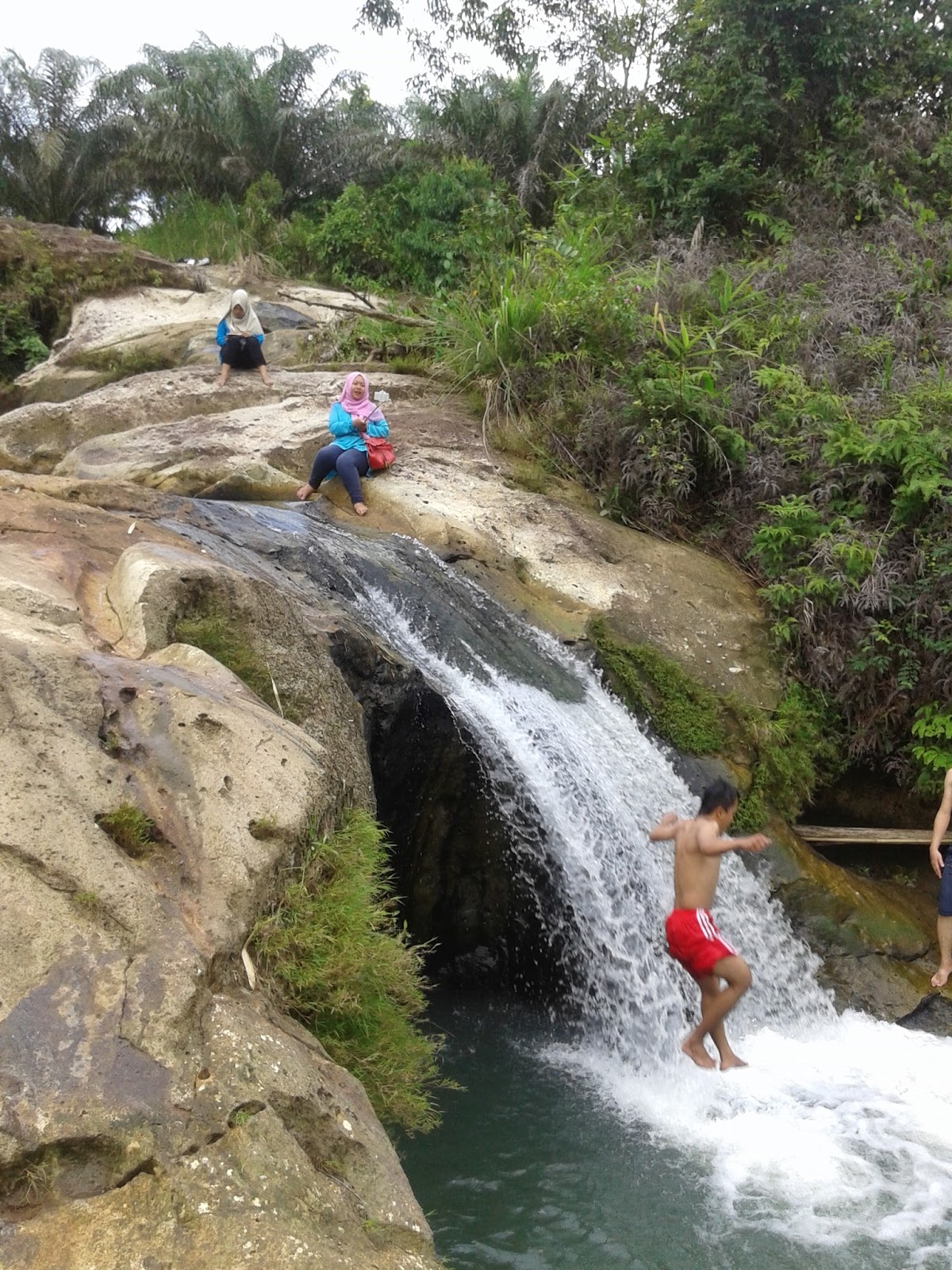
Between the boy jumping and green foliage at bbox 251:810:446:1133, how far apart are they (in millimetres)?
1430

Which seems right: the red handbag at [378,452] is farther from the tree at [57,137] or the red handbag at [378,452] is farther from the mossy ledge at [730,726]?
the tree at [57,137]

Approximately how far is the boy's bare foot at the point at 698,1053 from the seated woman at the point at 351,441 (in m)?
4.96

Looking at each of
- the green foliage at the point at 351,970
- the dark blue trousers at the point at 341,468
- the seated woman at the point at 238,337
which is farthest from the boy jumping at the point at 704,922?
the seated woman at the point at 238,337

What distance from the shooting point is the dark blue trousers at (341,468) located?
29.0 feet

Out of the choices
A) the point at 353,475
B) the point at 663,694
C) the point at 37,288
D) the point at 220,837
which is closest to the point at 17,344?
the point at 37,288

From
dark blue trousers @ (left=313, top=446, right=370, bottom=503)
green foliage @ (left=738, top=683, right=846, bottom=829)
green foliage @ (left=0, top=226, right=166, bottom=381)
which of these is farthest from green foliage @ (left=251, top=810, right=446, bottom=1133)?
green foliage @ (left=0, top=226, right=166, bottom=381)

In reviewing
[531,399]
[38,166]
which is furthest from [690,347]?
[38,166]

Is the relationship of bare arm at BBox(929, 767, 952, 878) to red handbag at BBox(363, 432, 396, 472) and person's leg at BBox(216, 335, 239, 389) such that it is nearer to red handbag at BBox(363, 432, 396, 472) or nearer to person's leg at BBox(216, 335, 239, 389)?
red handbag at BBox(363, 432, 396, 472)

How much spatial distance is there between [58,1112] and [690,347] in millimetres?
8992

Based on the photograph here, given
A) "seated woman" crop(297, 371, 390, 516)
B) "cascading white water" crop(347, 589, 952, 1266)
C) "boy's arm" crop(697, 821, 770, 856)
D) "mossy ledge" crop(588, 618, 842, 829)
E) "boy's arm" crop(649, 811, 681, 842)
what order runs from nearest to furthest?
1. "cascading white water" crop(347, 589, 952, 1266)
2. "boy's arm" crop(697, 821, 770, 856)
3. "boy's arm" crop(649, 811, 681, 842)
4. "mossy ledge" crop(588, 618, 842, 829)
5. "seated woman" crop(297, 371, 390, 516)

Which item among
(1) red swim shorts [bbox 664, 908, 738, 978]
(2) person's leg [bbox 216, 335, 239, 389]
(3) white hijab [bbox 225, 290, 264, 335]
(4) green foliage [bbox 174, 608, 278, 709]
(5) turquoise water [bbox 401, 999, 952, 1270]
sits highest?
(3) white hijab [bbox 225, 290, 264, 335]

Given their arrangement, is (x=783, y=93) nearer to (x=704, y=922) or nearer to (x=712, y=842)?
(x=712, y=842)

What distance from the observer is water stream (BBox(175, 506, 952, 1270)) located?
467 cm

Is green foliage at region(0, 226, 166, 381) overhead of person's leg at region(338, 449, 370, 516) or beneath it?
overhead
